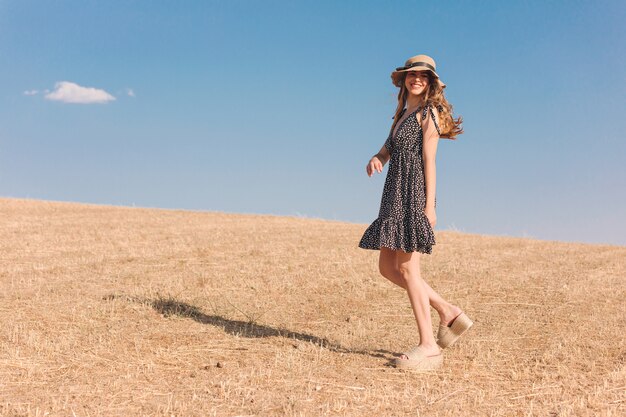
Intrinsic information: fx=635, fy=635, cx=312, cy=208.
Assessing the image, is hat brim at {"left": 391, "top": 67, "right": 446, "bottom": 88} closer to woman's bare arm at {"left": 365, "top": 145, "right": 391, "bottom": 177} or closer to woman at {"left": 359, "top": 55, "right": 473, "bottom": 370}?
woman at {"left": 359, "top": 55, "right": 473, "bottom": 370}

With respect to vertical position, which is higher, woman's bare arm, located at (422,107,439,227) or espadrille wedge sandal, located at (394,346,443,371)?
woman's bare arm, located at (422,107,439,227)

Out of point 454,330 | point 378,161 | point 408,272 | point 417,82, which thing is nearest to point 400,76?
point 417,82

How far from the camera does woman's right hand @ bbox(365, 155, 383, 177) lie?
21.5 feet

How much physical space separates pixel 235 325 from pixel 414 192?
3477 millimetres

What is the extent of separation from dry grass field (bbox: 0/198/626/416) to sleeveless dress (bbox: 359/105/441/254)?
1.34 metres

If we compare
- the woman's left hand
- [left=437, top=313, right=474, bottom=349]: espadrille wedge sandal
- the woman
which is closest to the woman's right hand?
the woman

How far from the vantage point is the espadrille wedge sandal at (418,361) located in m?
6.57

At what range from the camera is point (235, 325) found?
8.59 meters

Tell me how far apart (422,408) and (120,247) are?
1128cm

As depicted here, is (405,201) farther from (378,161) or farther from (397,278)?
(397,278)

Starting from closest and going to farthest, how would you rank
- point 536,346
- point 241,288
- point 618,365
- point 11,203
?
point 618,365 → point 536,346 → point 241,288 → point 11,203

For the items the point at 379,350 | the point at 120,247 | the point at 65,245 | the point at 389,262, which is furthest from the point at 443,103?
the point at 65,245

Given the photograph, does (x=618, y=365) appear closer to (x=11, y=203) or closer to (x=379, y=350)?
(x=379, y=350)

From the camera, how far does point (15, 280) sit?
37.1 ft
